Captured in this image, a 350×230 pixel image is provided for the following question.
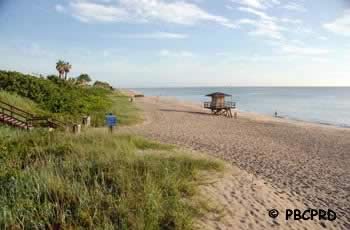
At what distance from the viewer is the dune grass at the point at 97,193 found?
4344 millimetres

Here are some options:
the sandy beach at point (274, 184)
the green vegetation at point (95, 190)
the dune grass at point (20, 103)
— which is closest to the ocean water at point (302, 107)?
the sandy beach at point (274, 184)

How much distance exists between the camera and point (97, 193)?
16.0 ft

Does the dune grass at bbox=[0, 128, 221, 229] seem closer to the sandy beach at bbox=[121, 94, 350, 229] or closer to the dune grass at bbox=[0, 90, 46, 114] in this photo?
the sandy beach at bbox=[121, 94, 350, 229]

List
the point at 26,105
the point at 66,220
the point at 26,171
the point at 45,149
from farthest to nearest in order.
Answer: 1. the point at 26,105
2. the point at 45,149
3. the point at 26,171
4. the point at 66,220

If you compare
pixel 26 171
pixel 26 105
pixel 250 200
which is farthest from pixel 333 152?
pixel 26 105

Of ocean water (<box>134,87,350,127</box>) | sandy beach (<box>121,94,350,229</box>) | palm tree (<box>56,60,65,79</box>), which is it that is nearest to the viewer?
sandy beach (<box>121,94,350,229</box>)

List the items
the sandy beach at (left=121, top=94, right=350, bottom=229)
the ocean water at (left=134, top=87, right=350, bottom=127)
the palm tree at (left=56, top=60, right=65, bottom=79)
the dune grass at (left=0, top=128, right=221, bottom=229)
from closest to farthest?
the dune grass at (left=0, top=128, right=221, bottom=229)
the sandy beach at (left=121, top=94, right=350, bottom=229)
the ocean water at (left=134, top=87, right=350, bottom=127)
the palm tree at (left=56, top=60, right=65, bottom=79)

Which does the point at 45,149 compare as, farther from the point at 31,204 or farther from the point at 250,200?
the point at 250,200

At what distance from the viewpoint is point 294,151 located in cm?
1423

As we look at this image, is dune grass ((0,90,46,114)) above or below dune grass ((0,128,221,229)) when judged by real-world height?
above

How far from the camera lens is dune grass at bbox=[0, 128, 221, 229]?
171 inches

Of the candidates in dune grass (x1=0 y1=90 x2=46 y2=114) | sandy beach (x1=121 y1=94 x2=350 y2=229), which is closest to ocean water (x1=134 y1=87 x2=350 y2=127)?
sandy beach (x1=121 y1=94 x2=350 y2=229)

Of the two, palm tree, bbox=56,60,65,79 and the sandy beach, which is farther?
palm tree, bbox=56,60,65,79

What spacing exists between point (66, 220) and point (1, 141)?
5241 mm
